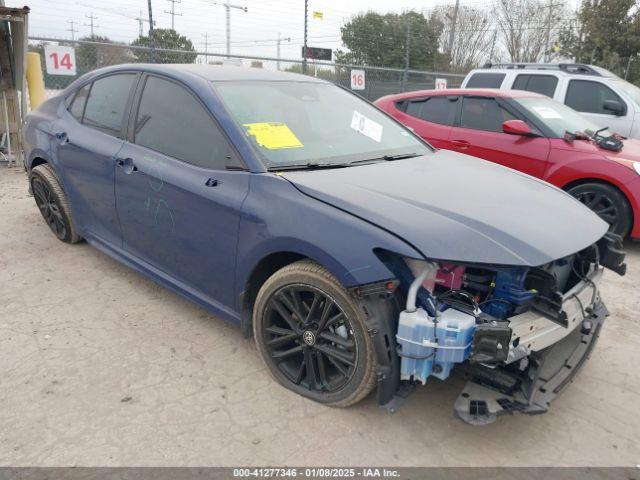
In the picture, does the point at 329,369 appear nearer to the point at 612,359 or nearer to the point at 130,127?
the point at 612,359

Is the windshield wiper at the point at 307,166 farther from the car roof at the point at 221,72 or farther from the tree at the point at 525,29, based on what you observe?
the tree at the point at 525,29

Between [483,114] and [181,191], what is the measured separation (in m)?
4.18

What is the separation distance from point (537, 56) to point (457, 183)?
29032 millimetres

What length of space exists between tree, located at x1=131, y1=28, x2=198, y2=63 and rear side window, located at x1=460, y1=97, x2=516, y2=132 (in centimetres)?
602

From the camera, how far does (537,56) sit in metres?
27.8

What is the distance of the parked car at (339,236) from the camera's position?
2197 mm

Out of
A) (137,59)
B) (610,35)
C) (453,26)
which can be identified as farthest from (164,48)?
(453,26)

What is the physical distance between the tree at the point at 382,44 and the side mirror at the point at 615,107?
11618mm

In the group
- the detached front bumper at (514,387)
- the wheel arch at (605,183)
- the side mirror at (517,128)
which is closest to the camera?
the detached front bumper at (514,387)

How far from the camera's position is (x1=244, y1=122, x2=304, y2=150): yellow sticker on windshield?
282 cm

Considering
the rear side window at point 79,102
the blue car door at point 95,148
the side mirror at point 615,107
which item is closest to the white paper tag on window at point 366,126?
the blue car door at point 95,148

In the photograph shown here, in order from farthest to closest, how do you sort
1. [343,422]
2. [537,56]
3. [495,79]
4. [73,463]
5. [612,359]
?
1. [537,56]
2. [495,79]
3. [612,359]
4. [343,422]
5. [73,463]

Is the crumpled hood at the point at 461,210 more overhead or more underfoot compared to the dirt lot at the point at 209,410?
more overhead

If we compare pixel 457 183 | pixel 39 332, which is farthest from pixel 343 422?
pixel 39 332
